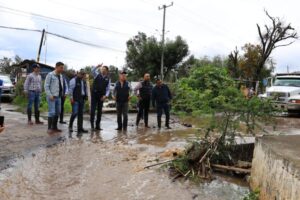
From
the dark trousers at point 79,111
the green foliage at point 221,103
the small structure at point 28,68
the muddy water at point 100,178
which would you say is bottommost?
the muddy water at point 100,178

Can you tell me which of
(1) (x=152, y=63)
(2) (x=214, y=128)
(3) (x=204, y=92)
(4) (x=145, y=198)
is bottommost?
(4) (x=145, y=198)

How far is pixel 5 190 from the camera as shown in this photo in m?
5.86

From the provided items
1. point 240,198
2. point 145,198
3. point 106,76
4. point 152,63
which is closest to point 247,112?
point 240,198

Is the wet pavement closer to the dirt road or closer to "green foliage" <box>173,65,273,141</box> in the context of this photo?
the dirt road

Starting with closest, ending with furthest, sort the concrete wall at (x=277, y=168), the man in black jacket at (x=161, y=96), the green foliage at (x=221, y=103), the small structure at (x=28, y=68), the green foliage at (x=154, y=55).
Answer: the concrete wall at (x=277, y=168)
the green foliage at (x=221, y=103)
the man in black jacket at (x=161, y=96)
the small structure at (x=28, y=68)
the green foliage at (x=154, y=55)

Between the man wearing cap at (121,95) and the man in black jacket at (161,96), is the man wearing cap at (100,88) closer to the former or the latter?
the man wearing cap at (121,95)

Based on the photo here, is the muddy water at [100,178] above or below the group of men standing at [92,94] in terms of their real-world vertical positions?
below

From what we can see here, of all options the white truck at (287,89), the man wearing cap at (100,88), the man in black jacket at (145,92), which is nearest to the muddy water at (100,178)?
the man wearing cap at (100,88)

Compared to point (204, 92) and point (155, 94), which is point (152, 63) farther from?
point (204, 92)

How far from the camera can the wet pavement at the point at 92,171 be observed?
231 inches

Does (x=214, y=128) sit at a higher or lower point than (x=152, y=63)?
lower

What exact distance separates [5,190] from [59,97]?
4977mm

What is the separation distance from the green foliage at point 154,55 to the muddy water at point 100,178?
1529 inches

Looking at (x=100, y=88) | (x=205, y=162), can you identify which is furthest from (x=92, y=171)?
(x=100, y=88)
